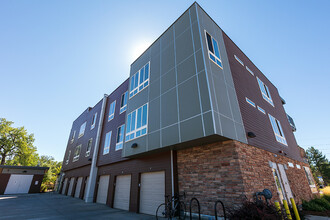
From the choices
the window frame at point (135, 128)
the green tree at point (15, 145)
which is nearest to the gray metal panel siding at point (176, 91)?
the window frame at point (135, 128)

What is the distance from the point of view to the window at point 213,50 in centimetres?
803

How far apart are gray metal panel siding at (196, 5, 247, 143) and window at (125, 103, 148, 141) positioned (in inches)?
171

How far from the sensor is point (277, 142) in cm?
1058

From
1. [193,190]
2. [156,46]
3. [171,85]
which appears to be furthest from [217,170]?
[156,46]

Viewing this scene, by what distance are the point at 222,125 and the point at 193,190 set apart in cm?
335

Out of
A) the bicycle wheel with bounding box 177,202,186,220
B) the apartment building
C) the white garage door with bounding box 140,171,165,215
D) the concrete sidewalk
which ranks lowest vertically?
the concrete sidewalk

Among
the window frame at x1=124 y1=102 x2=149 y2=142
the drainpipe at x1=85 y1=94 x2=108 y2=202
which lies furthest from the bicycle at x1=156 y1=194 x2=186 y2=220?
the drainpipe at x1=85 y1=94 x2=108 y2=202

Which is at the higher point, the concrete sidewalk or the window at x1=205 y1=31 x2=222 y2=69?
the window at x1=205 y1=31 x2=222 y2=69

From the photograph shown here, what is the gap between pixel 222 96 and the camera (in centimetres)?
709

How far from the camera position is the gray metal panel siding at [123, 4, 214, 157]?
660 cm

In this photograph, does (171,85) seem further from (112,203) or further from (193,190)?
(112,203)

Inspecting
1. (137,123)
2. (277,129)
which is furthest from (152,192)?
(277,129)

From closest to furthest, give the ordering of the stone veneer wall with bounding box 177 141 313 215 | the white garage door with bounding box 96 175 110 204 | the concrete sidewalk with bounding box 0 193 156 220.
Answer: the stone veneer wall with bounding box 177 141 313 215 < the concrete sidewalk with bounding box 0 193 156 220 < the white garage door with bounding box 96 175 110 204

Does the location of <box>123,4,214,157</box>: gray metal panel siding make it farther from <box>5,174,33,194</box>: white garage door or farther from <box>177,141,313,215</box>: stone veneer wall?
<box>5,174,33,194</box>: white garage door
